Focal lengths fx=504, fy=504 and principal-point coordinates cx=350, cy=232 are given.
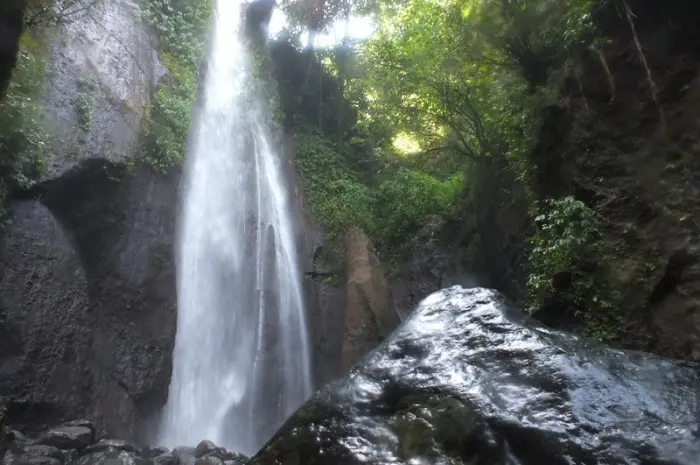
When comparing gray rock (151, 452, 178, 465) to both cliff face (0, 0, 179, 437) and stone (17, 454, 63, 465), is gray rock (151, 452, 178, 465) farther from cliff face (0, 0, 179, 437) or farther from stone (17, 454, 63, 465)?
stone (17, 454, 63, 465)

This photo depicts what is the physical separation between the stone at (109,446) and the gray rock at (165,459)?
346 millimetres

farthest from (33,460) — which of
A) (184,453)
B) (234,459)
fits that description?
(234,459)

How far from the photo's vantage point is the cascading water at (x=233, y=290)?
36.3ft

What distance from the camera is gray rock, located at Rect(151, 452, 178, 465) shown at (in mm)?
7965

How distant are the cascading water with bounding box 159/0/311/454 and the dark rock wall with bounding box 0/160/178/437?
115cm

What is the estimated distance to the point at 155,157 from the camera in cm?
1084

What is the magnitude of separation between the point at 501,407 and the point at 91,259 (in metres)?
8.11

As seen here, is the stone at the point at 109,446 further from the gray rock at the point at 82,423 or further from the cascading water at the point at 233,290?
the cascading water at the point at 233,290

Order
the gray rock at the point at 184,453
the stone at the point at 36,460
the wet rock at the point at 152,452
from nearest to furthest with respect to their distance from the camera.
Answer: the stone at the point at 36,460 < the wet rock at the point at 152,452 < the gray rock at the point at 184,453

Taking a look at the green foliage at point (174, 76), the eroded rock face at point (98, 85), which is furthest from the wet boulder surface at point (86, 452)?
the green foliage at point (174, 76)

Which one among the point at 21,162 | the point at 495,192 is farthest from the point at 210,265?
the point at 495,192

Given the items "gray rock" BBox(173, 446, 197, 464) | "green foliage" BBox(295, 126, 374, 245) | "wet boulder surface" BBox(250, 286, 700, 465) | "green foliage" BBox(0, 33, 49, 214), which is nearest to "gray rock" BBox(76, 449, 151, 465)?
"gray rock" BBox(173, 446, 197, 464)

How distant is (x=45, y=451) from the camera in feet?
22.0

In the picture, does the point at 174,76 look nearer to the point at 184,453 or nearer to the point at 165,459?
the point at 184,453
